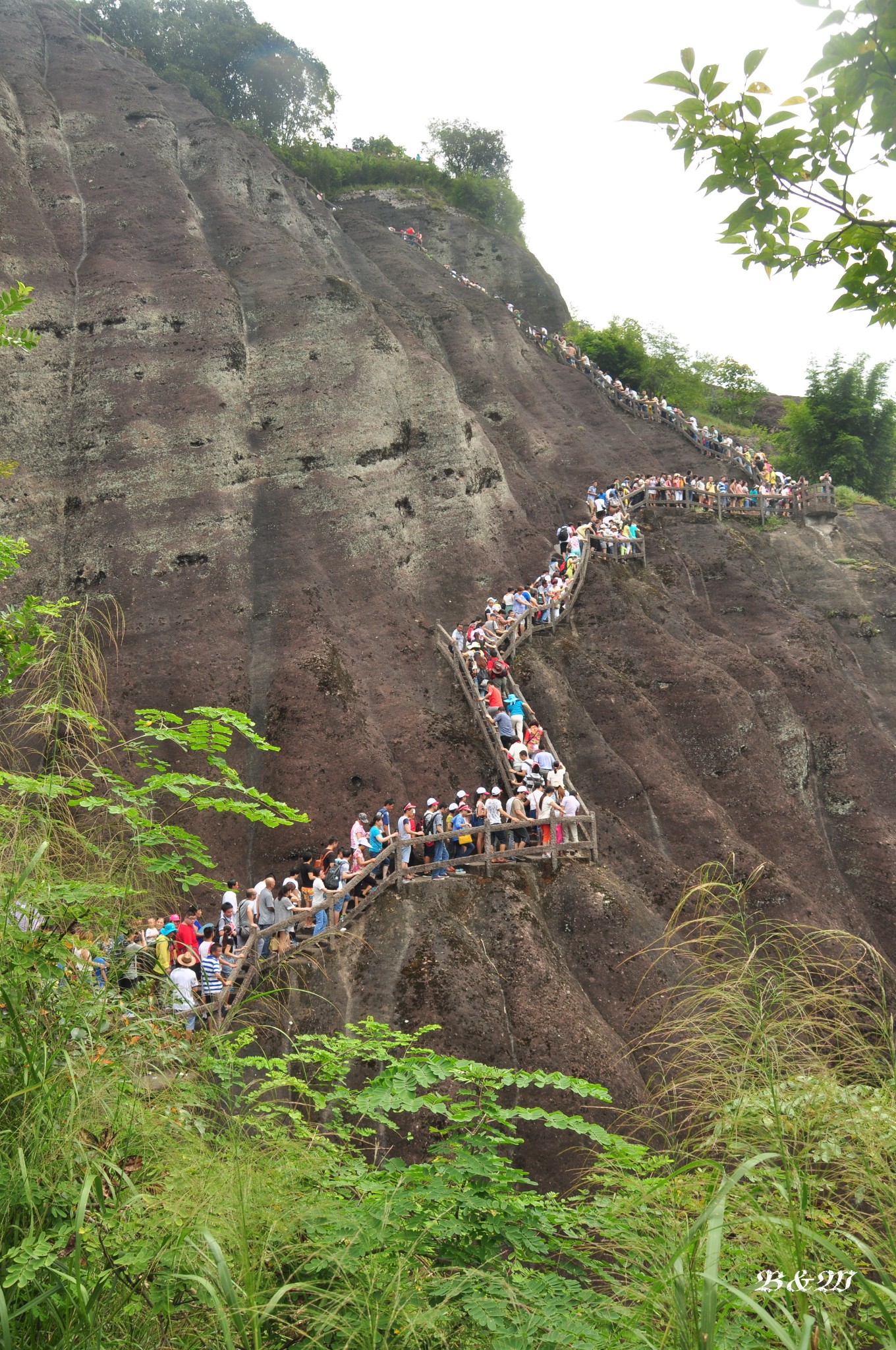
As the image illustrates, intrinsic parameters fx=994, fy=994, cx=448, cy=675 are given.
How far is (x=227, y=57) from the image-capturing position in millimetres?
54656

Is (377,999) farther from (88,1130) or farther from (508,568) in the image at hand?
(508,568)

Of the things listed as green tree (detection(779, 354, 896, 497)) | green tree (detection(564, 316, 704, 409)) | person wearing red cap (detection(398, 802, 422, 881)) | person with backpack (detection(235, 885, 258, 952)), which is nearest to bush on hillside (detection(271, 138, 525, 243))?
green tree (detection(564, 316, 704, 409))

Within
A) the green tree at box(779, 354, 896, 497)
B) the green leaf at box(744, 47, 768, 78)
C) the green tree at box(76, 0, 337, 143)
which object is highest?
the green tree at box(76, 0, 337, 143)

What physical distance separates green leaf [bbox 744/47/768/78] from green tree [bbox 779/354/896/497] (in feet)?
155

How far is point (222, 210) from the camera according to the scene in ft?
130

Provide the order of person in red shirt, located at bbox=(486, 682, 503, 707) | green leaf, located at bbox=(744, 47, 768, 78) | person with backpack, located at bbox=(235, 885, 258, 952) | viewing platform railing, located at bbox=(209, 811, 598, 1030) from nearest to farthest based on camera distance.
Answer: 1. green leaf, located at bbox=(744, 47, 768, 78)
2. viewing platform railing, located at bbox=(209, 811, 598, 1030)
3. person with backpack, located at bbox=(235, 885, 258, 952)
4. person in red shirt, located at bbox=(486, 682, 503, 707)

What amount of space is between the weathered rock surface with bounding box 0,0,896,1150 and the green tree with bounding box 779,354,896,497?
842 cm

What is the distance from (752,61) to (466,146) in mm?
70892

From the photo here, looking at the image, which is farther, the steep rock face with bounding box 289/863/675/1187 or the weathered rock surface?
the weathered rock surface

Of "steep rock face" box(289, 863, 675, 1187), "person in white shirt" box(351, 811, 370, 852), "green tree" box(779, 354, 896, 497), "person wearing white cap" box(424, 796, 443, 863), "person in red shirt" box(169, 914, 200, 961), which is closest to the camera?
"person in red shirt" box(169, 914, 200, 961)

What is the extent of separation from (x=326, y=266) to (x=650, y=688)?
2191cm

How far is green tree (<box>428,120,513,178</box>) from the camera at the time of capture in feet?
223

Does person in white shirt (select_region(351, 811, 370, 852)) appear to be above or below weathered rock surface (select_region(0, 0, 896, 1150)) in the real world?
below

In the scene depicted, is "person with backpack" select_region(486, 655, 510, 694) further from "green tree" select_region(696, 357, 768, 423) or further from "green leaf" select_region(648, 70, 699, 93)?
"green tree" select_region(696, 357, 768, 423)
